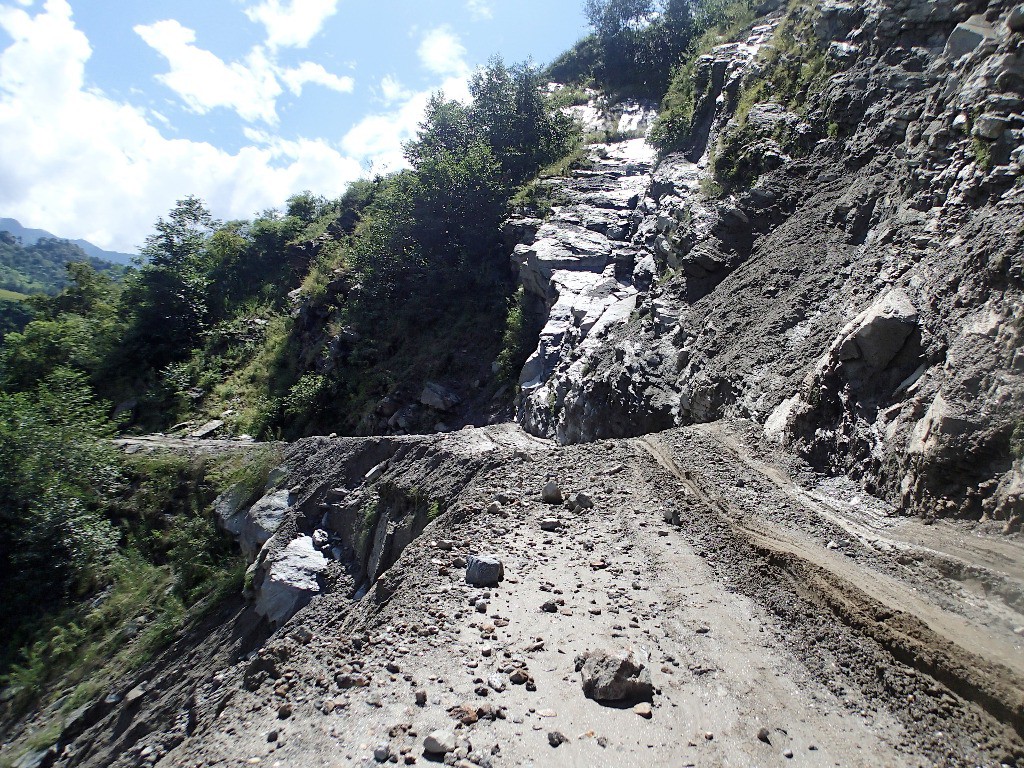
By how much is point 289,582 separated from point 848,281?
24.7 feet

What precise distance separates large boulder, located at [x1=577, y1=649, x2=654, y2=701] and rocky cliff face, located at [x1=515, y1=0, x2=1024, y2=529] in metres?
2.70

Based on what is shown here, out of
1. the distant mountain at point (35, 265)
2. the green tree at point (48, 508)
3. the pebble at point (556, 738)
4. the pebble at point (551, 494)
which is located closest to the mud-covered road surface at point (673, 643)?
the pebble at point (556, 738)

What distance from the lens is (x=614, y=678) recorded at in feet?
9.98

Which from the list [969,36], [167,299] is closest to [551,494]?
[969,36]

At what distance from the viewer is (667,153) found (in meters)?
15.9

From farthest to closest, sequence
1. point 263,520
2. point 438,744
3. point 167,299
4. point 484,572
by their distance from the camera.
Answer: point 167,299 < point 263,520 < point 484,572 < point 438,744

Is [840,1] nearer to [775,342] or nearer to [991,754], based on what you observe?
[775,342]

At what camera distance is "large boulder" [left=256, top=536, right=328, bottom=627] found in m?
6.33

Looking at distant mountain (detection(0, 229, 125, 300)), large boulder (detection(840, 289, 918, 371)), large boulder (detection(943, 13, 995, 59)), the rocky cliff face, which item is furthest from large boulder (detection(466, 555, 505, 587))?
distant mountain (detection(0, 229, 125, 300))

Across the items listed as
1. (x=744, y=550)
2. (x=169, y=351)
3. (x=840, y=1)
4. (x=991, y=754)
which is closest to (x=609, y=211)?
(x=840, y=1)

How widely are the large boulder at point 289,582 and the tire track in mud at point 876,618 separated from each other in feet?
14.0

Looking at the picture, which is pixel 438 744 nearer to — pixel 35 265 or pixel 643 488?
pixel 643 488

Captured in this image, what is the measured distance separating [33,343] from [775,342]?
26529 mm

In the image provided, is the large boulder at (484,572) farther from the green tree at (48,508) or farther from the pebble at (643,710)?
the green tree at (48,508)
